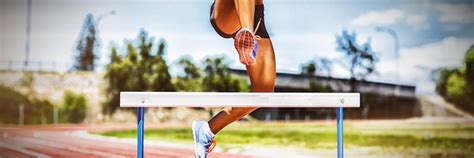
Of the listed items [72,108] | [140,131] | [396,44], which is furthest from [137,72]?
[140,131]

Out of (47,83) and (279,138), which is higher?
(47,83)

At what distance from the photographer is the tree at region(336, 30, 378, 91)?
7.30 metres

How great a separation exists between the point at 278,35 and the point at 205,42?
0.72 metres

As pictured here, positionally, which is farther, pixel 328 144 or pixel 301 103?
pixel 328 144

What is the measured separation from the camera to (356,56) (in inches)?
289

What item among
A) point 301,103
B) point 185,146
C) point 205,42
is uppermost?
point 205,42

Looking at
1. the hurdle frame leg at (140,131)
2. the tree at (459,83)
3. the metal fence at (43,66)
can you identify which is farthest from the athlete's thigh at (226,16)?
the tree at (459,83)

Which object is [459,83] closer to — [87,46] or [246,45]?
[246,45]

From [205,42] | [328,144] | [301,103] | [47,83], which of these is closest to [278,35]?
[205,42]

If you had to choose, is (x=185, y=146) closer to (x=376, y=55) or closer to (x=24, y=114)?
(x=24, y=114)

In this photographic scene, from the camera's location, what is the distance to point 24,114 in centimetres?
705

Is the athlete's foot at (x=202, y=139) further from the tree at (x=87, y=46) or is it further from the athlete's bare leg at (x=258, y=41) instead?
Answer: the tree at (x=87, y=46)

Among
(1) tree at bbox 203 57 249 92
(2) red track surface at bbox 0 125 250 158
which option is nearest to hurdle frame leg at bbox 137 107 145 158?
(2) red track surface at bbox 0 125 250 158

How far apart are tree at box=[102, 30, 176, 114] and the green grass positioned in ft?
1.37
